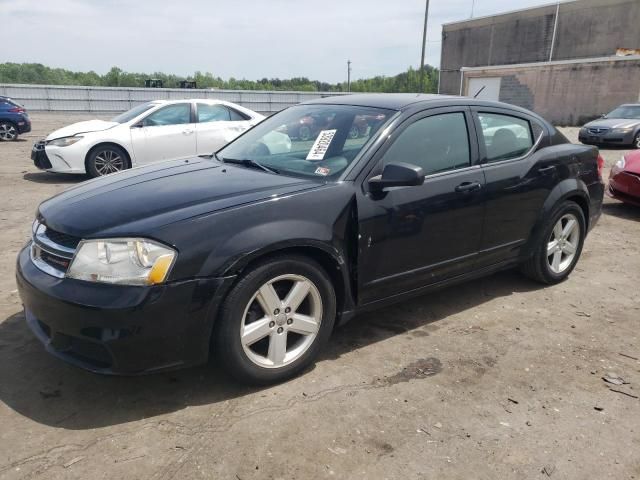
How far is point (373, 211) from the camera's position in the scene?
3.21 m

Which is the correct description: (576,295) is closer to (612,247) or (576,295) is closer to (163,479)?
(612,247)

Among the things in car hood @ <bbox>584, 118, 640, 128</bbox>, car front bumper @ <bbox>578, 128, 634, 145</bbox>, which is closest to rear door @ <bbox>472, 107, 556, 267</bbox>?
car front bumper @ <bbox>578, 128, 634, 145</bbox>

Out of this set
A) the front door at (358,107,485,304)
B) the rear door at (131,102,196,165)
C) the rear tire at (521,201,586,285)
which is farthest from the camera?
the rear door at (131,102,196,165)

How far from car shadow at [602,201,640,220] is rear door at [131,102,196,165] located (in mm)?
6919

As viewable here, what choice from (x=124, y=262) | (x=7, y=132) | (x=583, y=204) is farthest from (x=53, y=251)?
(x=7, y=132)

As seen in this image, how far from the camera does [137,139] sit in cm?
918

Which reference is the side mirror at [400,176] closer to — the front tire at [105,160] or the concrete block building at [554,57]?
the front tire at [105,160]

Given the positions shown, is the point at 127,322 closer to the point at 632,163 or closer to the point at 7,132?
the point at 632,163

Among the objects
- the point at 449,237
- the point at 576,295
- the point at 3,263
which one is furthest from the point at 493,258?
the point at 3,263

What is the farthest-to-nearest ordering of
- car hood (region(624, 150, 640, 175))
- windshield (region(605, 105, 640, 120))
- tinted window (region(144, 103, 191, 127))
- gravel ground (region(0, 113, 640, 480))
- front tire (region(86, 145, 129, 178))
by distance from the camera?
windshield (region(605, 105, 640, 120))
tinted window (region(144, 103, 191, 127))
front tire (region(86, 145, 129, 178))
car hood (region(624, 150, 640, 175))
gravel ground (region(0, 113, 640, 480))

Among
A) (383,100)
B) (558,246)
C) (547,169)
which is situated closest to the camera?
(383,100)

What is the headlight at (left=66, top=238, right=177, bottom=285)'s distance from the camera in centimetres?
255

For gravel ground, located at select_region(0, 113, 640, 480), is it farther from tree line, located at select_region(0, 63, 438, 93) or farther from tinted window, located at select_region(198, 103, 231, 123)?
tree line, located at select_region(0, 63, 438, 93)

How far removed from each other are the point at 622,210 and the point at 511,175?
4823mm
